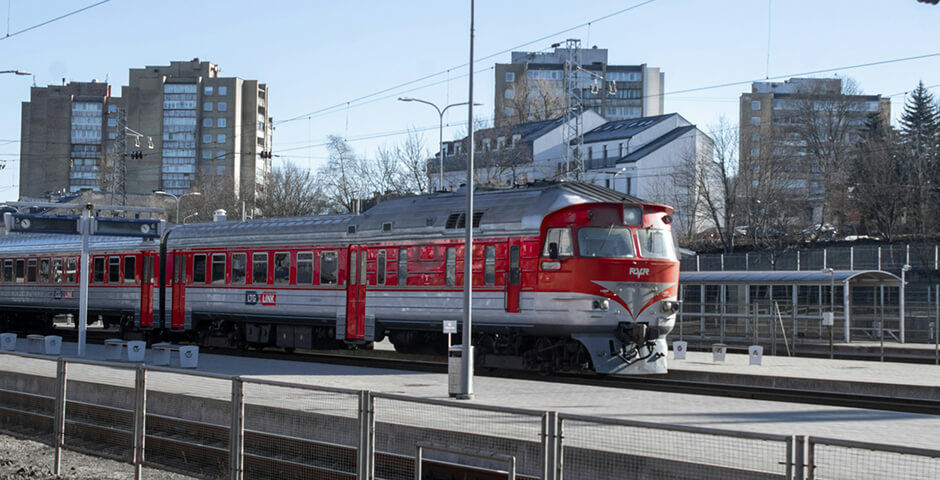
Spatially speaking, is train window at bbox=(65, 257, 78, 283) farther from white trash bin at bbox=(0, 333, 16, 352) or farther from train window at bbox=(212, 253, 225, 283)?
train window at bbox=(212, 253, 225, 283)

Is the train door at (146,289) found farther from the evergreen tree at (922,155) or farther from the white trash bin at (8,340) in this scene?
the evergreen tree at (922,155)

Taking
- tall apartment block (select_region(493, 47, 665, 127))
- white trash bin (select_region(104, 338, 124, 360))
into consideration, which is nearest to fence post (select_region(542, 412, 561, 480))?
white trash bin (select_region(104, 338, 124, 360))

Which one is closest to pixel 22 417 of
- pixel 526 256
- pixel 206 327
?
pixel 526 256

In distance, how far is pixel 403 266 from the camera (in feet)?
77.2

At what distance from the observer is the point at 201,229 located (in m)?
30.2

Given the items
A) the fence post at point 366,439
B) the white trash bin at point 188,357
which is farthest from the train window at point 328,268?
the fence post at point 366,439

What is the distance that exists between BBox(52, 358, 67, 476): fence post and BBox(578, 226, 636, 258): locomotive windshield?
32.9ft

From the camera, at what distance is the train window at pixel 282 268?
27.0 metres

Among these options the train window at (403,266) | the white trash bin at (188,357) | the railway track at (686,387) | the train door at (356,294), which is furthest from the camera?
the train door at (356,294)

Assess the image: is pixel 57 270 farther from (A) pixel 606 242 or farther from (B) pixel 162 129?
(B) pixel 162 129

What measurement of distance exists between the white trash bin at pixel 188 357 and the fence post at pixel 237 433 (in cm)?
1223

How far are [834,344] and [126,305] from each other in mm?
22462

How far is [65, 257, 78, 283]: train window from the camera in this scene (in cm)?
3481

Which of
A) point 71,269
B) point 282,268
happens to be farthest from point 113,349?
point 71,269
